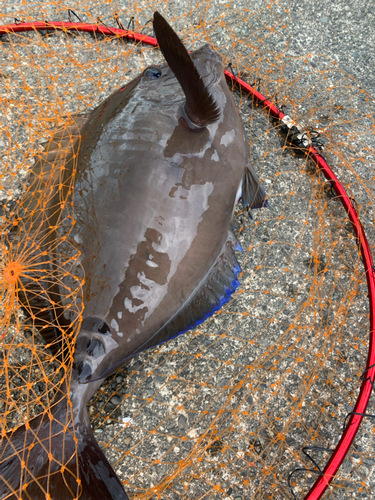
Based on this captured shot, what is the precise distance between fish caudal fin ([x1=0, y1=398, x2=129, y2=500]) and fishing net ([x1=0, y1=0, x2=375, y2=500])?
0.12 ft

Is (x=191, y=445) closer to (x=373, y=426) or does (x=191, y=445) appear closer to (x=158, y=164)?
(x=373, y=426)

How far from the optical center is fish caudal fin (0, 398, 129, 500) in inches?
65.8

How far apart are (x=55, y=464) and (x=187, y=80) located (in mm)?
1960

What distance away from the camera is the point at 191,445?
2.24m

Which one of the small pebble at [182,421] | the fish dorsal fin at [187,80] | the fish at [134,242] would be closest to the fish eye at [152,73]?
the fish at [134,242]

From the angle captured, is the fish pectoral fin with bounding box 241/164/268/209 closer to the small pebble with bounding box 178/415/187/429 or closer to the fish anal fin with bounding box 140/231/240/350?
the fish anal fin with bounding box 140/231/240/350

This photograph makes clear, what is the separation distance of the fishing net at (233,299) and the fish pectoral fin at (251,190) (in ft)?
0.62

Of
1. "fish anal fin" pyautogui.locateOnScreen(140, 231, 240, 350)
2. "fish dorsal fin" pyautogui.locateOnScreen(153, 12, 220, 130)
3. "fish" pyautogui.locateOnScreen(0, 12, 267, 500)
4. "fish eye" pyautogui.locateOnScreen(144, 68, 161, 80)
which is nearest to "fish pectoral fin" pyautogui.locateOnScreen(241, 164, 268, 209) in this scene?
"fish" pyautogui.locateOnScreen(0, 12, 267, 500)

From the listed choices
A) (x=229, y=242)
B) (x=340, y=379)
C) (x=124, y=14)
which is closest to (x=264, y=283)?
(x=229, y=242)

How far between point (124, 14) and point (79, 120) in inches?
53.7

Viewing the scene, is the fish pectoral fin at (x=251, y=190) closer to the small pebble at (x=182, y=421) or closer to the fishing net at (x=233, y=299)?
the fishing net at (x=233, y=299)

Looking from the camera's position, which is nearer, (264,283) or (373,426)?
(373,426)

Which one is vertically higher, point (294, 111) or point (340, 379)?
point (294, 111)

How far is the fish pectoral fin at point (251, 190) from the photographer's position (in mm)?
2395
